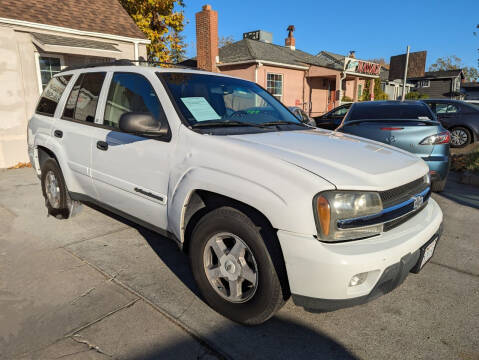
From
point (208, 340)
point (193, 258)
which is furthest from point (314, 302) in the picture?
point (193, 258)

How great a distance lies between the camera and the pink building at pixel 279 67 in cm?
1723

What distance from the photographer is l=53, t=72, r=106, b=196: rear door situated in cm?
357

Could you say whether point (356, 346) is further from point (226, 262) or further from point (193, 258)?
point (193, 258)

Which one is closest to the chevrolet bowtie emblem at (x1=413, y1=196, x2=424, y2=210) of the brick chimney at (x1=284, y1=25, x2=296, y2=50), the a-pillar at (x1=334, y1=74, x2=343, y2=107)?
the a-pillar at (x1=334, y1=74, x2=343, y2=107)

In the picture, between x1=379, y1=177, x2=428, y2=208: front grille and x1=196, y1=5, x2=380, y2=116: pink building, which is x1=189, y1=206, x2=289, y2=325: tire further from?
x1=196, y1=5, x2=380, y2=116: pink building

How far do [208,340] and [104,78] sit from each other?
8.83 feet

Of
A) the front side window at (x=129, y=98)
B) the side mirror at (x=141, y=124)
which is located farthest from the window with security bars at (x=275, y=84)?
the side mirror at (x=141, y=124)

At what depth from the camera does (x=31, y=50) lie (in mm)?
8430

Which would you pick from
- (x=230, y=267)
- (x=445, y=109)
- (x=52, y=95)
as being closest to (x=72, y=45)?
(x=52, y=95)

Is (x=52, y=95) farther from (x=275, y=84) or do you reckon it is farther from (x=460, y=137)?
(x=275, y=84)

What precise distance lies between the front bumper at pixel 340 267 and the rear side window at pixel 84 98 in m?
2.57

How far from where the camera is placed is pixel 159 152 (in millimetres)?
2771

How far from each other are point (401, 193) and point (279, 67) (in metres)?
17.7

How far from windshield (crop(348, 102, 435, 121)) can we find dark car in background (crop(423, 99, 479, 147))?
543 cm
